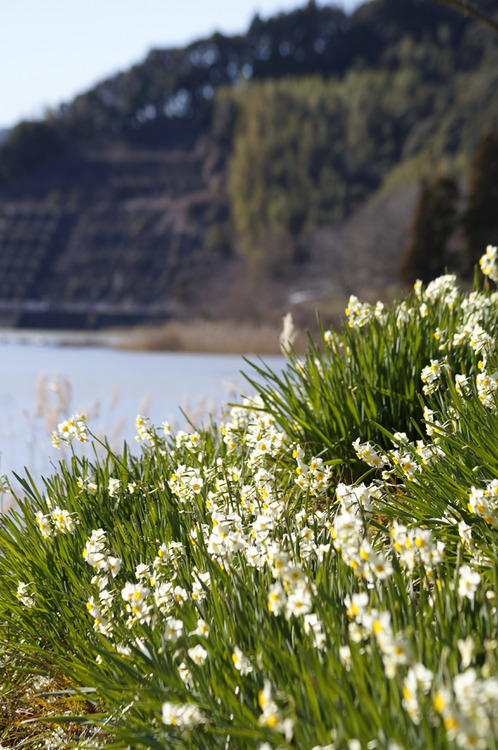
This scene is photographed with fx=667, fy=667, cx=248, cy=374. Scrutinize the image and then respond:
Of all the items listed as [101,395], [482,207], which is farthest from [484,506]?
[482,207]

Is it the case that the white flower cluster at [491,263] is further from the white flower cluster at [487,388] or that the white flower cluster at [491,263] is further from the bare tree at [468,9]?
the bare tree at [468,9]

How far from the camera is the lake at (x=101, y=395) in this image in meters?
4.82

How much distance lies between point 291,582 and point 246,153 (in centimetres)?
5118

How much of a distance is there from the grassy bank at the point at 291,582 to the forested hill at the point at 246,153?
95.8ft

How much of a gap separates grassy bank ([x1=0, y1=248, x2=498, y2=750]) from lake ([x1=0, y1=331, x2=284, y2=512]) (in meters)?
0.50

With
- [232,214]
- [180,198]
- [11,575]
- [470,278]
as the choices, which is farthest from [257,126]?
[11,575]

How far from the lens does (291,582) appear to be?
1.51 m

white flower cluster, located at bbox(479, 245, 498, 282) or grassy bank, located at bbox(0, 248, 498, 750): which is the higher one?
white flower cluster, located at bbox(479, 245, 498, 282)

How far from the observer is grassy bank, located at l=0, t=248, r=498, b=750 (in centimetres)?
138

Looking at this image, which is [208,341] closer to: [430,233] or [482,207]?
[430,233]

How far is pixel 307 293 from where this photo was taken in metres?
35.9

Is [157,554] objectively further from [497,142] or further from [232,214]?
[232,214]

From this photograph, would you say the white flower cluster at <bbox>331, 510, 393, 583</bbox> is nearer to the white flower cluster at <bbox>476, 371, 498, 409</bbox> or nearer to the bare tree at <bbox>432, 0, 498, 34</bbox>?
the white flower cluster at <bbox>476, 371, 498, 409</bbox>

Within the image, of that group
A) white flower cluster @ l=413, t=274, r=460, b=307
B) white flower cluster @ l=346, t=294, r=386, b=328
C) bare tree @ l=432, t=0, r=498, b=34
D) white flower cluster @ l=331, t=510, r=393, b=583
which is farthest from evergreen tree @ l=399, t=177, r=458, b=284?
white flower cluster @ l=331, t=510, r=393, b=583
